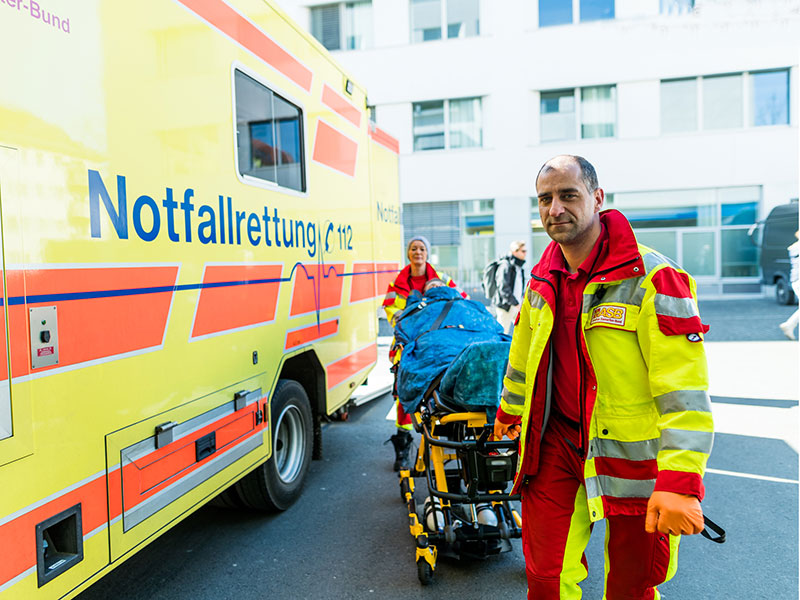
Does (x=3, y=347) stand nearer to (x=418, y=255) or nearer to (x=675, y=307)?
(x=675, y=307)

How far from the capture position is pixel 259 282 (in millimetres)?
3842

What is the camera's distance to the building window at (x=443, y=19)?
18.8 meters

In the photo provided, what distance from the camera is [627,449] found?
7.27 ft

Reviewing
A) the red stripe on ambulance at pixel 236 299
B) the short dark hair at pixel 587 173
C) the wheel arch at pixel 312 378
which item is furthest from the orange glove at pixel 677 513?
the wheel arch at pixel 312 378

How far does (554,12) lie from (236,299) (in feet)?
59.0

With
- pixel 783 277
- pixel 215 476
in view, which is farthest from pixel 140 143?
pixel 783 277

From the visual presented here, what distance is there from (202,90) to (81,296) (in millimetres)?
1411

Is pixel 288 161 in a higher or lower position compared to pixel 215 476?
higher

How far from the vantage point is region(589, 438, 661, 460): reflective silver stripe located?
7.24ft

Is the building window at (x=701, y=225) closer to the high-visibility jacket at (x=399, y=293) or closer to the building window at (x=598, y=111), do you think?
the building window at (x=598, y=111)

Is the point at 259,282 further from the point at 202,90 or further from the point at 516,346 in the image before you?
the point at 516,346

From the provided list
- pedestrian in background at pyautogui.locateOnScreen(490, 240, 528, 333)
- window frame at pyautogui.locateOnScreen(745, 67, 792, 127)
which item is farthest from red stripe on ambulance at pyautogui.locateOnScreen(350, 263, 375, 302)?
window frame at pyautogui.locateOnScreen(745, 67, 792, 127)

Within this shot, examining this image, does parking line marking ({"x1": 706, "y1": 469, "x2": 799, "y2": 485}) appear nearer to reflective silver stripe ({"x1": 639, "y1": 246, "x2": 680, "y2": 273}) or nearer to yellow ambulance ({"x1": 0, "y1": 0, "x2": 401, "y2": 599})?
yellow ambulance ({"x1": 0, "y1": 0, "x2": 401, "y2": 599})

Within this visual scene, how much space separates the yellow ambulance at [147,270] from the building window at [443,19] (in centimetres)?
1563
